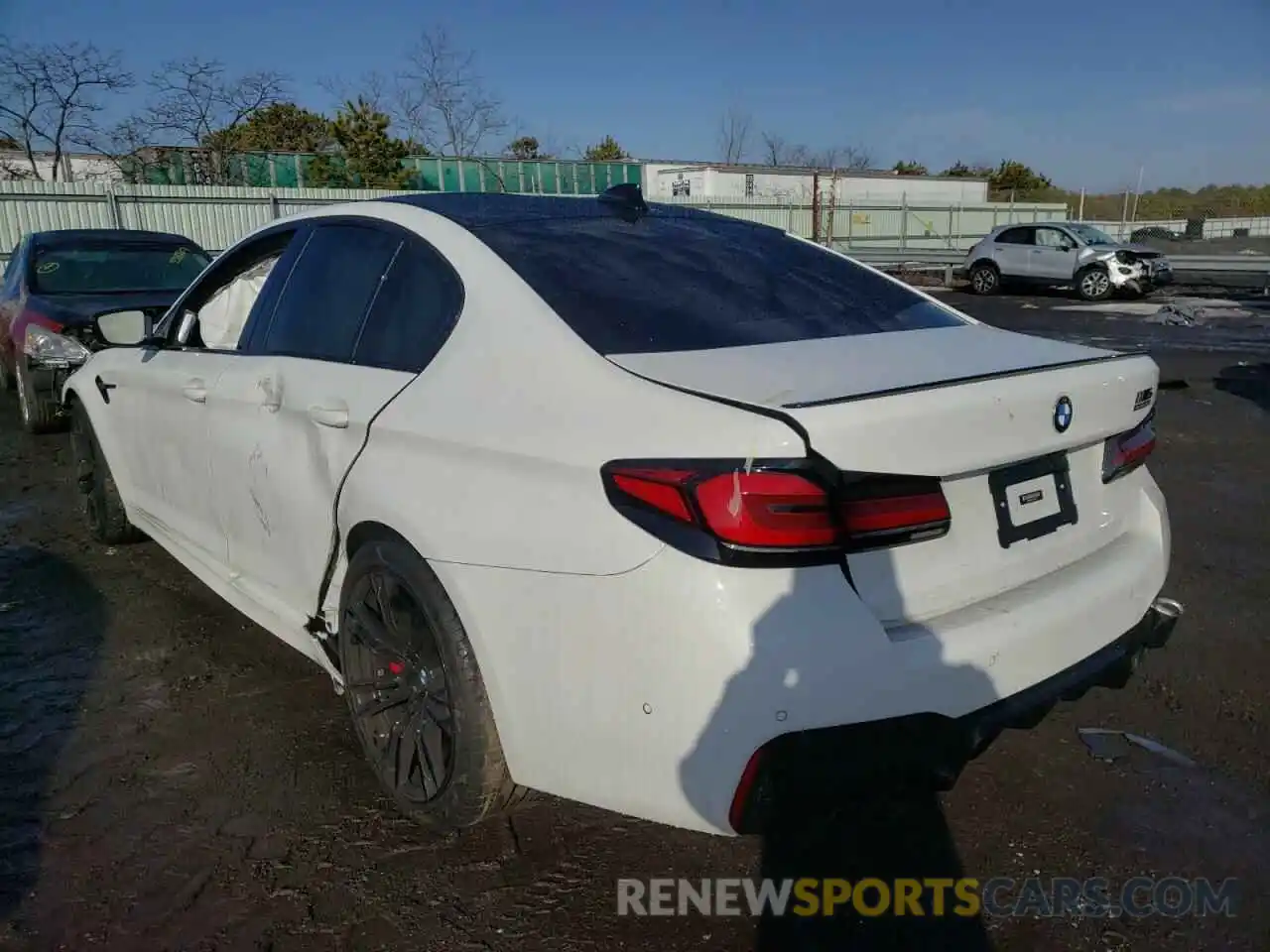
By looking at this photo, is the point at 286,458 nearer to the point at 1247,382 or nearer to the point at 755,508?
the point at 755,508

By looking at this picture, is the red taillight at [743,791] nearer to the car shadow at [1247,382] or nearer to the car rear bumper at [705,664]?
the car rear bumper at [705,664]

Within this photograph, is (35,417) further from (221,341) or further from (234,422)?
(234,422)

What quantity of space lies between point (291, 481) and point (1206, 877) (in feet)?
8.70

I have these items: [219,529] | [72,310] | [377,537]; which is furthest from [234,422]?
[72,310]

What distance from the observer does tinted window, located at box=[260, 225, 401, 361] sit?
2.80m

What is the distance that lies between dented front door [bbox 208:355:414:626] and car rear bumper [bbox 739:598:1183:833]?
1.35m

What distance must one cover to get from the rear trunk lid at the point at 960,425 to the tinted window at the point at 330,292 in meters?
1.06

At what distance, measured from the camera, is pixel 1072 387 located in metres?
2.21

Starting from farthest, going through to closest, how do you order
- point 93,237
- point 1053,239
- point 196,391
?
point 1053,239 < point 93,237 < point 196,391

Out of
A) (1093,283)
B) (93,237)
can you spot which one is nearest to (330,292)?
(93,237)

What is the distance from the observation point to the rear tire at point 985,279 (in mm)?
21344

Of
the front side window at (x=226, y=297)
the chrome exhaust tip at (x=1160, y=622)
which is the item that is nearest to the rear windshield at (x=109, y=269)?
the front side window at (x=226, y=297)

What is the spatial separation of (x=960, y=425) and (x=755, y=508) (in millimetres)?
511

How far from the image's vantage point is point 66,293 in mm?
7762
